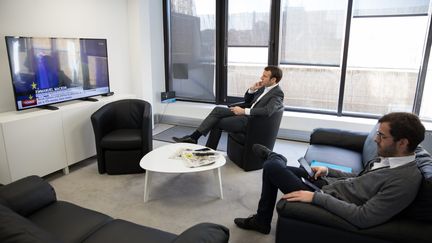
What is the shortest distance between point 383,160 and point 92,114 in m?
2.85

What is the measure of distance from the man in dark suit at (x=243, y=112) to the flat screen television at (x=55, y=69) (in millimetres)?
1282

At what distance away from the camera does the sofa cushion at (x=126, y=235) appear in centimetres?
160

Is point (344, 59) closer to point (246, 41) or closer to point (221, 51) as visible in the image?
point (246, 41)

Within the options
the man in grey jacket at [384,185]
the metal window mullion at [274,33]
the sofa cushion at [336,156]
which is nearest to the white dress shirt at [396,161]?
the man in grey jacket at [384,185]

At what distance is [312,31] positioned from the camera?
4398 millimetres

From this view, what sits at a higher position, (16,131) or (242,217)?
(16,131)

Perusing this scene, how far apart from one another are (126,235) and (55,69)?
2333 millimetres

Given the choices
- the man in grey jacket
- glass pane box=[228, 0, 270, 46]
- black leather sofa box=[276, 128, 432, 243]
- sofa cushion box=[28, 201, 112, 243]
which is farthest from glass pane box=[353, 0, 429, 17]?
sofa cushion box=[28, 201, 112, 243]

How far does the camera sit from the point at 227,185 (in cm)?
309

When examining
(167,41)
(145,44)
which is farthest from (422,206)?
(167,41)

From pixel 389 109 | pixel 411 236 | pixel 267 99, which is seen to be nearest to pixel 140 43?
pixel 267 99

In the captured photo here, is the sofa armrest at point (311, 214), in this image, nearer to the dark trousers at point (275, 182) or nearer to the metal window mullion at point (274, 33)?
the dark trousers at point (275, 182)

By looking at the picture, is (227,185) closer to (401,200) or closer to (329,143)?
(329,143)

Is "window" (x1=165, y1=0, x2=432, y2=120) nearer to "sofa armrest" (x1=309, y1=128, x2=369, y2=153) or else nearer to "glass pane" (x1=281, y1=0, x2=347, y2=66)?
"glass pane" (x1=281, y1=0, x2=347, y2=66)
